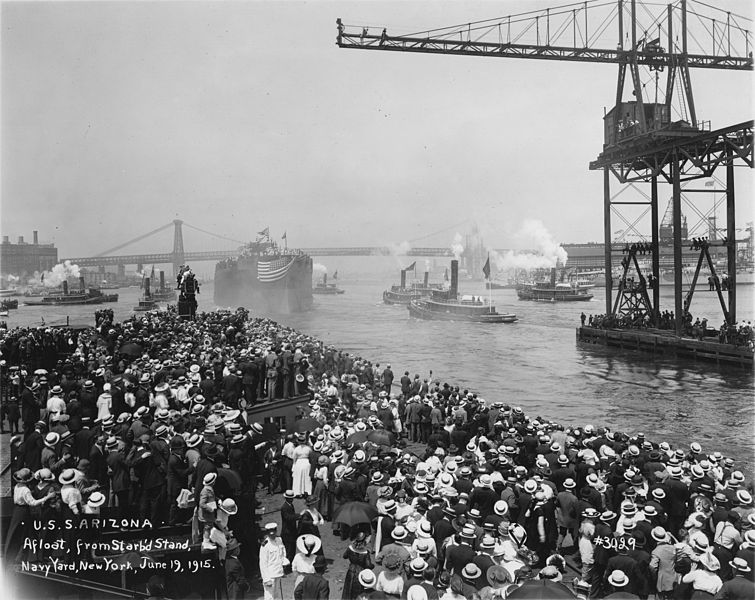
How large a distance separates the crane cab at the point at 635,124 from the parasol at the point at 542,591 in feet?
112

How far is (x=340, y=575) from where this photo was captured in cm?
786

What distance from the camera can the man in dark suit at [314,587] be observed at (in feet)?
18.9

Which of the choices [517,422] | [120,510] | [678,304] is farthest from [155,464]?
[678,304]

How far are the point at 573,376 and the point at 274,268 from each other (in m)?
48.2

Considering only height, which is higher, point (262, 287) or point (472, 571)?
point (262, 287)

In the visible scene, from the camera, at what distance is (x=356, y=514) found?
7492 millimetres

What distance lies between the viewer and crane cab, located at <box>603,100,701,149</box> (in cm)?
3466

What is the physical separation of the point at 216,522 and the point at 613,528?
15.6 ft

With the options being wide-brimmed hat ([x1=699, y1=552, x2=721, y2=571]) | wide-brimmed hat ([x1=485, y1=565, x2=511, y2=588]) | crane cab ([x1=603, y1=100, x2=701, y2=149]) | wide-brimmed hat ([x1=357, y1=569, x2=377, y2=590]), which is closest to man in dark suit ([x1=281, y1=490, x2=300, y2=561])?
wide-brimmed hat ([x1=357, y1=569, x2=377, y2=590])

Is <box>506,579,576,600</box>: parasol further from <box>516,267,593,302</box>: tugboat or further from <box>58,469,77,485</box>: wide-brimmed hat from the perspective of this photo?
<box>516,267,593,302</box>: tugboat

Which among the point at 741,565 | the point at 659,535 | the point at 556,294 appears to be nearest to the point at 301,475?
the point at 659,535

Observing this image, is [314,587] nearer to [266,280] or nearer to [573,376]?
[573,376]

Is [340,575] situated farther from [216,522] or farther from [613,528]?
[613,528]

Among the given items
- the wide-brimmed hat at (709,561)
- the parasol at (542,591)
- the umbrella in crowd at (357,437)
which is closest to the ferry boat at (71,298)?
the umbrella in crowd at (357,437)
